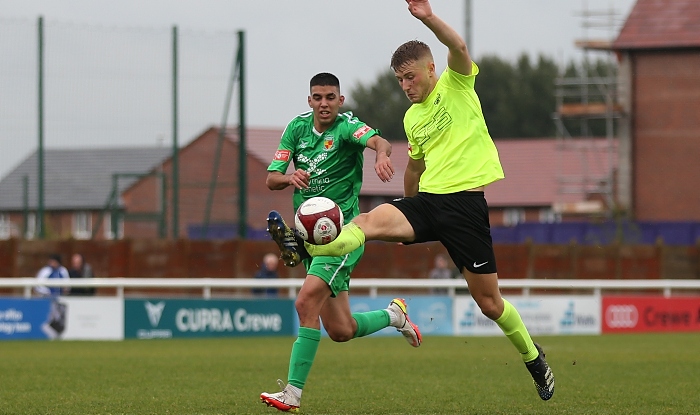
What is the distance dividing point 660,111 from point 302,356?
39584mm

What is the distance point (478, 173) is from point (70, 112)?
52.8 ft

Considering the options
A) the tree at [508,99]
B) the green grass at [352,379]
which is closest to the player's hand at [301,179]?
the green grass at [352,379]

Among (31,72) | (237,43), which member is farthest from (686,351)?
(31,72)

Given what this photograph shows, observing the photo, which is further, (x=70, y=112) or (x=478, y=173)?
(x=70, y=112)

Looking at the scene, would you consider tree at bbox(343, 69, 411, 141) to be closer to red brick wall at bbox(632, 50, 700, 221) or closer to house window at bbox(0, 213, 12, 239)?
red brick wall at bbox(632, 50, 700, 221)

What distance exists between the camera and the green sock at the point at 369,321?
8.93 meters

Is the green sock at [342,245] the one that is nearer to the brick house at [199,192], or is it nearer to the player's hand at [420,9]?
the player's hand at [420,9]

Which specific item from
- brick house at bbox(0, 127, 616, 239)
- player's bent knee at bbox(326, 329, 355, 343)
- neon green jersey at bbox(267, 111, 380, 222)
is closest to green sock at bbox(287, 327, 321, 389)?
player's bent knee at bbox(326, 329, 355, 343)

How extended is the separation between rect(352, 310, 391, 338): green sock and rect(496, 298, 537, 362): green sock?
3.71 ft

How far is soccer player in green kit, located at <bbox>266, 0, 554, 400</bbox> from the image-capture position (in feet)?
25.5

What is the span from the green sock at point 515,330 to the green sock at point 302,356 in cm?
126

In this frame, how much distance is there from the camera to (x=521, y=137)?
80688 millimetres

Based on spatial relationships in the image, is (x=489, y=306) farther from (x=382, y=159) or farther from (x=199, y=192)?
(x=199, y=192)

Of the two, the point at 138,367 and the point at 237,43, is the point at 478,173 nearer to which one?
the point at 138,367
